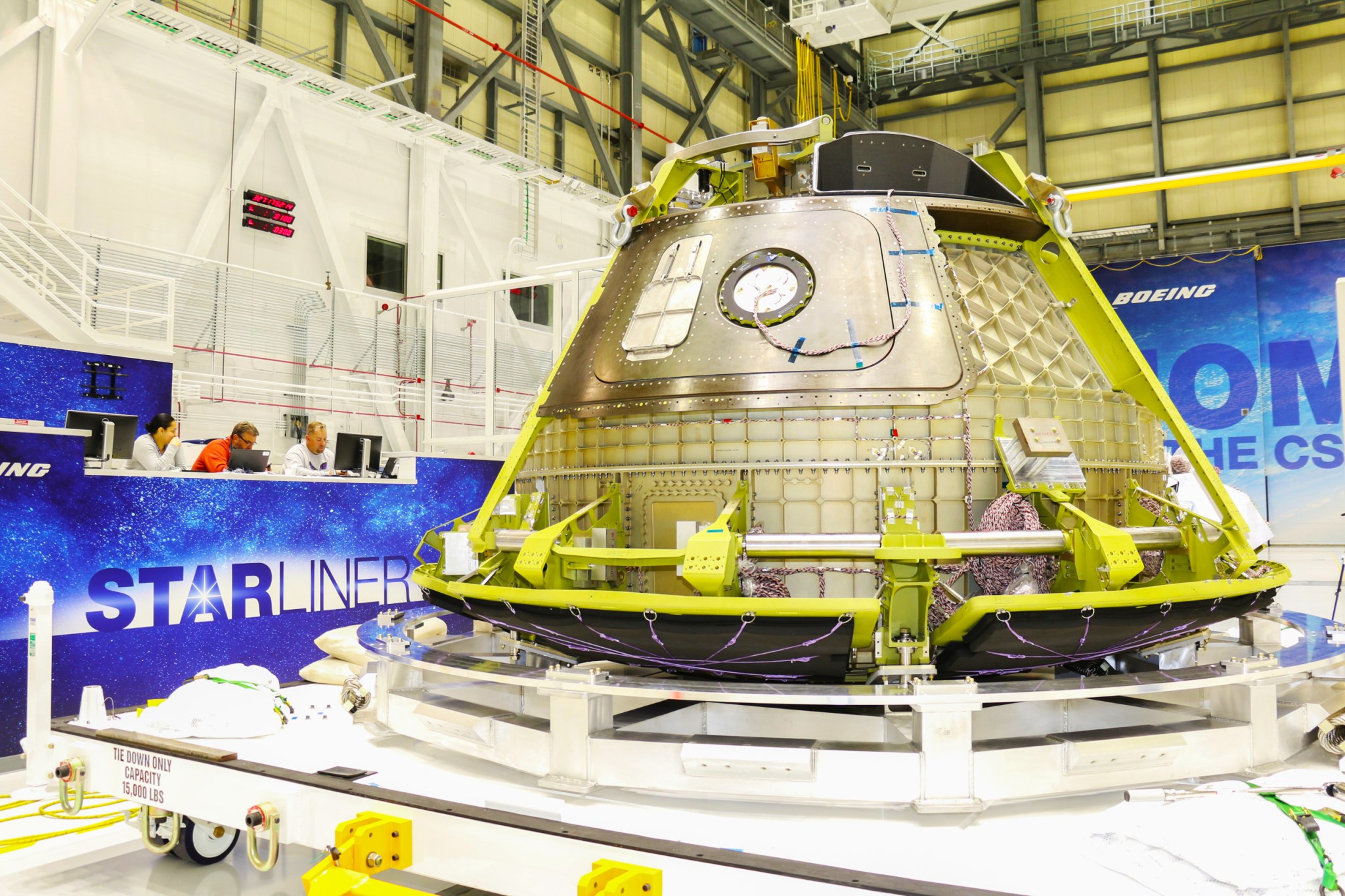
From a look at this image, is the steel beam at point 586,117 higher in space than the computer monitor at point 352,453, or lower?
higher

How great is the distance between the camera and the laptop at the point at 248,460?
872cm

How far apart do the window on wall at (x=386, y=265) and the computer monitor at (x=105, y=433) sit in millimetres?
9675

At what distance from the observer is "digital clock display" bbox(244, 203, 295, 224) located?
14.6 m

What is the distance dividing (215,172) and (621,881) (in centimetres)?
1450

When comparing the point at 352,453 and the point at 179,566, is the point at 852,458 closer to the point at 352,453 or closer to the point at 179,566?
the point at 179,566

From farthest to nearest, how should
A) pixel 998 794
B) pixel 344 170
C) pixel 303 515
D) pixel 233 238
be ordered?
1. pixel 344 170
2. pixel 233 238
3. pixel 303 515
4. pixel 998 794

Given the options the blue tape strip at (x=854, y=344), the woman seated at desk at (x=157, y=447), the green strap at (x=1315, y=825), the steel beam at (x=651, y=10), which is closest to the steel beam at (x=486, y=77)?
the steel beam at (x=651, y=10)

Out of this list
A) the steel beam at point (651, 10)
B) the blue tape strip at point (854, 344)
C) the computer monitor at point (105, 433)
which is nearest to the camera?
the blue tape strip at point (854, 344)

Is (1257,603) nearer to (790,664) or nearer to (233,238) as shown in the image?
(790,664)

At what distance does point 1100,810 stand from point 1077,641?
638mm

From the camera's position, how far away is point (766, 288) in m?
4.59

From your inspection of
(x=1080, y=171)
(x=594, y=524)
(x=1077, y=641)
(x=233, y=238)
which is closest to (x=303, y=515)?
(x=594, y=524)

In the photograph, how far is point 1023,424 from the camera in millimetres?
4367

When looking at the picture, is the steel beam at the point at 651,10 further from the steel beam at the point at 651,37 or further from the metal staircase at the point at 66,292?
the metal staircase at the point at 66,292
